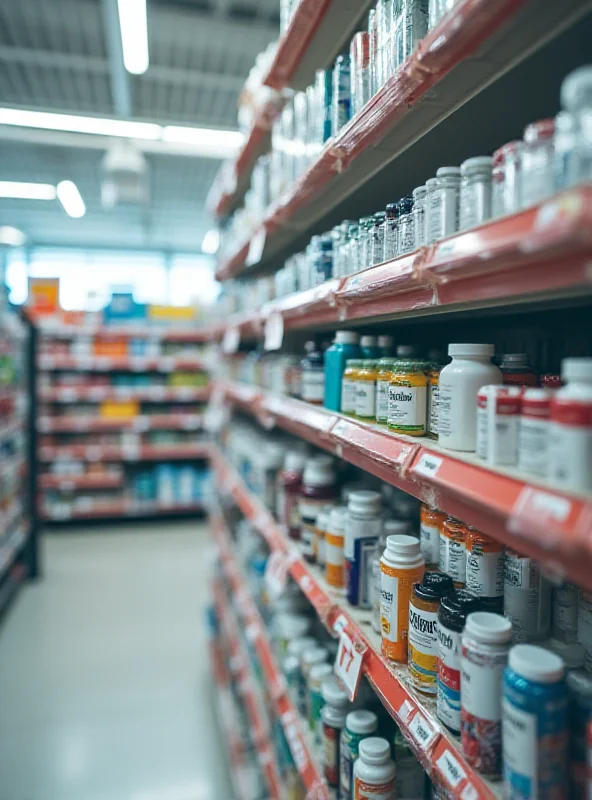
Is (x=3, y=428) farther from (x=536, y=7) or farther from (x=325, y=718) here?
(x=536, y=7)

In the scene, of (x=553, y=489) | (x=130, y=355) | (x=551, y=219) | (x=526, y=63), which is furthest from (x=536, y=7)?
(x=130, y=355)

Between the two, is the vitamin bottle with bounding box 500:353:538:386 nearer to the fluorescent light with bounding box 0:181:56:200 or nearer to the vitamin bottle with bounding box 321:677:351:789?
the vitamin bottle with bounding box 321:677:351:789

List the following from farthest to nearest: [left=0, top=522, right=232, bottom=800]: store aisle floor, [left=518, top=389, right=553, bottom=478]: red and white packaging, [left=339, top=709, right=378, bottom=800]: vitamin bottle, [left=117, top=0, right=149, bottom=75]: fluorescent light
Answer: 1. [left=117, top=0, right=149, bottom=75]: fluorescent light
2. [left=0, top=522, right=232, bottom=800]: store aisle floor
3. [left=339, top=709, right=378, bottom=800]: vitamin bottle
4. [left=518, top=389, right=553, bottom=478]: red and white packaging

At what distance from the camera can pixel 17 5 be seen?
4129 mm

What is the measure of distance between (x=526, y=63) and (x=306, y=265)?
0.86 meters

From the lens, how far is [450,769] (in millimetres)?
834

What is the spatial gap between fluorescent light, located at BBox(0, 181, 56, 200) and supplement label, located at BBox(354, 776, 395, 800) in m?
8.06

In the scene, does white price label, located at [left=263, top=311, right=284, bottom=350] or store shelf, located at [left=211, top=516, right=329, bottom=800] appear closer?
store shelf, located at [left=211, top=516, right=329, bottom=800]

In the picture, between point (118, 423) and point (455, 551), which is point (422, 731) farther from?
point (118, 423)

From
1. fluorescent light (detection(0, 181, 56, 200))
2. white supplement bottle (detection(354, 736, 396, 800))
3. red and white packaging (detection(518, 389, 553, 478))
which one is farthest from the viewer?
fluorescent light (detection(0, 181, 56, 200))

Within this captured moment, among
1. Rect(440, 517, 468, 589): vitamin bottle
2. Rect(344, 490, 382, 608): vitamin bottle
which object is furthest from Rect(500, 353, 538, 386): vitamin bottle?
Rect(344, 490, 382, 608): vitamin bottle

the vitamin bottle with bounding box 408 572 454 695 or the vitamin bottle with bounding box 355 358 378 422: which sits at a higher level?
the vitamin bottle with bounding box 355 358 378 422

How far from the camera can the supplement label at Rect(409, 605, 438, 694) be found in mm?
957

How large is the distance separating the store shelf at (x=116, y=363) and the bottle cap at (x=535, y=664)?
18.6ft
